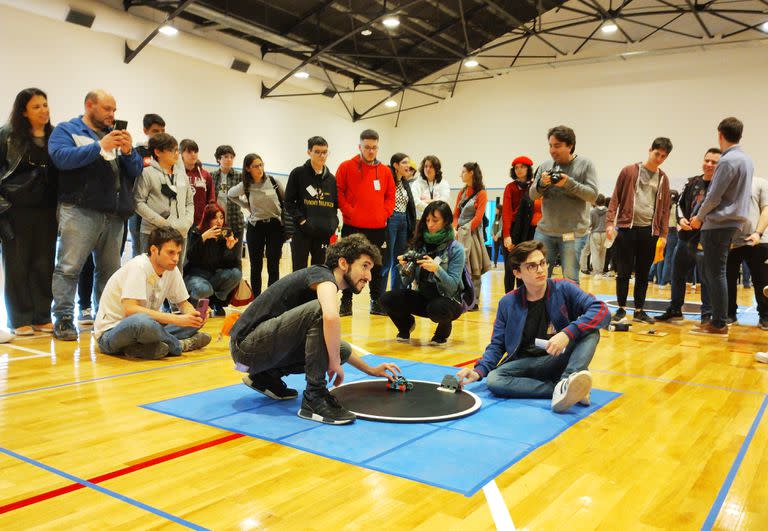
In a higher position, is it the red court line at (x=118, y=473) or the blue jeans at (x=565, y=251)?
the blue jeans at (x=565, y=251)

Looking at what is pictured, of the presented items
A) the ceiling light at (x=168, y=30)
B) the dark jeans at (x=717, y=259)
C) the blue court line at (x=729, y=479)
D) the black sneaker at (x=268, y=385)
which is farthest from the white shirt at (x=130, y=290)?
the ceiling light at (x=168, y=30)

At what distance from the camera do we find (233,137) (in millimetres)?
14508

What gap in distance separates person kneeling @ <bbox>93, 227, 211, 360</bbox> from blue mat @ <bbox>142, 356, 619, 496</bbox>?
2.96 feet

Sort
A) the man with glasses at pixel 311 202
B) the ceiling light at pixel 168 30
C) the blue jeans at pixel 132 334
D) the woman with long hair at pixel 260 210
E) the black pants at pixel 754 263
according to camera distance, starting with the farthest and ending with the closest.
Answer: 1. the ceiling light at pixel 168 30
2. the woman with long hair at pixel 260 210
3. the man with glasses at pixel 311 202
4. the black pants at pixel 754 263
5. the blue jeans at pixel 132 334

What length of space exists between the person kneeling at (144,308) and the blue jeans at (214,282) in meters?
1.31

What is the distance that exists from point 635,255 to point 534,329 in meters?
2.93

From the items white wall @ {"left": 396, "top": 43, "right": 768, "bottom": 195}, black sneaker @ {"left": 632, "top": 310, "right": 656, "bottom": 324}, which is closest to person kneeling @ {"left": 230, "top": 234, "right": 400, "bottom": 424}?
black sneaker @ {"left": 632, "top": 310, "right": 656, "bottom": 324}

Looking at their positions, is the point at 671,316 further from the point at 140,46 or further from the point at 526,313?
the point at 140,46

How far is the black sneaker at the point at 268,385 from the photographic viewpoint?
3.11 meters

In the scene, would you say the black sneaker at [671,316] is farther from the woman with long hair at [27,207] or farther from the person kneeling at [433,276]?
the woman with long hair at [27,207]

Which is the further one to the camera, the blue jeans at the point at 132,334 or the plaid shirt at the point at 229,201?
the plaid shirt at the point at 229,201

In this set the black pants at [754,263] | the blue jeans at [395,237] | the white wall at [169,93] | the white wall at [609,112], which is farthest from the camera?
the white wall at [609,112]

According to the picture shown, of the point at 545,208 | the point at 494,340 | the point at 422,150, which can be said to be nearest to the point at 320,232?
the point at 545,208

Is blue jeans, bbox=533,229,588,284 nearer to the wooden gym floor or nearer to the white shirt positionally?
the wooden gym floor
